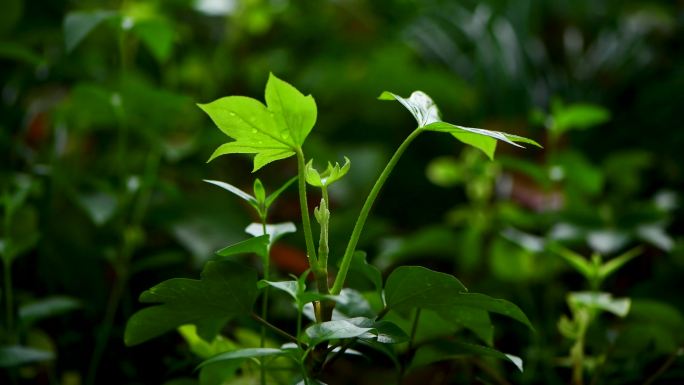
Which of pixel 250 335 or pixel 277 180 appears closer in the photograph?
pixel 250 335

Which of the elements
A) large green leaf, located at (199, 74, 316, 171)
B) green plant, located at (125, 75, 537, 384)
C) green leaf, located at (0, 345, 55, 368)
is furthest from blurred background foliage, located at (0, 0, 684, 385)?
large green leaf, located at (199, 74, 316, 171)

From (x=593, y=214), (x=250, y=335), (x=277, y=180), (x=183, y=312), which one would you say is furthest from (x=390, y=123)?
(x=183, y=312)

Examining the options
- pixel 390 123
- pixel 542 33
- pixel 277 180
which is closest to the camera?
pixel 277 180

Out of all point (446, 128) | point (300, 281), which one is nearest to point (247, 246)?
point (300, 281)

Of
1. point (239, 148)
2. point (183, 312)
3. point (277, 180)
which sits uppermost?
point (239, 148)

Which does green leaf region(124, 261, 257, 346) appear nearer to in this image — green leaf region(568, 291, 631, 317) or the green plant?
the green plant

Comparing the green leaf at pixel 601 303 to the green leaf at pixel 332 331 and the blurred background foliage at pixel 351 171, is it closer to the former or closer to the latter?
the blurred background foliage at pixel 351 171

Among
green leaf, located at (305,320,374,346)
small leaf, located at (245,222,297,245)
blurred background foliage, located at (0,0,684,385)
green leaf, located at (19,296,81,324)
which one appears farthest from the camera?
blurred background foliage, located at (0,0,684,385)

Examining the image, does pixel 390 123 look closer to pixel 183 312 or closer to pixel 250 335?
pixel 250 335
